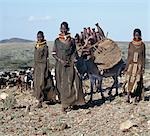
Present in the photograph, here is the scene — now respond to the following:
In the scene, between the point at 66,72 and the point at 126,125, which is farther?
the point at 66,72

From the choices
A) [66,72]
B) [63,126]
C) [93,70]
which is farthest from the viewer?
[93,70]

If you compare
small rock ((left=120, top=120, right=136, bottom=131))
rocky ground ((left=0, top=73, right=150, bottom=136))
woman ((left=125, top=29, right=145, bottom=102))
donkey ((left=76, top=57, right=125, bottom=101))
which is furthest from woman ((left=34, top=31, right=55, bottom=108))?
small rock ((left=120, top=120, right=136, bottom=131))

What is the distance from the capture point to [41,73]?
552 inches

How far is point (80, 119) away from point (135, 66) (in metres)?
2.14

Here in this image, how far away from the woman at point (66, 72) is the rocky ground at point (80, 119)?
0.31 meters

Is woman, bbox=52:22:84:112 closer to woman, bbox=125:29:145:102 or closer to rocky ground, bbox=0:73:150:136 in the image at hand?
rocky ground, bbox=0:73:150:136

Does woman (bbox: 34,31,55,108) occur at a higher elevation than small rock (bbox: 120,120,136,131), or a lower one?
higher

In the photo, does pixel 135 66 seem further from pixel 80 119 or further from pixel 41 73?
pixel 41 73

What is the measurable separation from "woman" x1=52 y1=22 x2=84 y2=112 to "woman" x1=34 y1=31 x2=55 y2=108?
0.65m

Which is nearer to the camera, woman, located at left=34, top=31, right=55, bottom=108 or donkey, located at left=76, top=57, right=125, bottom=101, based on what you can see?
woman, located at left=34, top=31, right=55, bottom=108

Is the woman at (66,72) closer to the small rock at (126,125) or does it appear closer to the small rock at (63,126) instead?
the small rock at (63,126)

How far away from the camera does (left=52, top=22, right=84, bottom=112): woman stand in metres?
13.0

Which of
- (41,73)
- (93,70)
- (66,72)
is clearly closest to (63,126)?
(66,72)

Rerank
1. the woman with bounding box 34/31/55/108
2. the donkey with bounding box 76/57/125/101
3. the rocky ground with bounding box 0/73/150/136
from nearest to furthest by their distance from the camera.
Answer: the rocky ground with bounding box 0/73/150/136, the woman with bounding box 34/31/55/108, the donkey with bounding box 76/57/125/101
